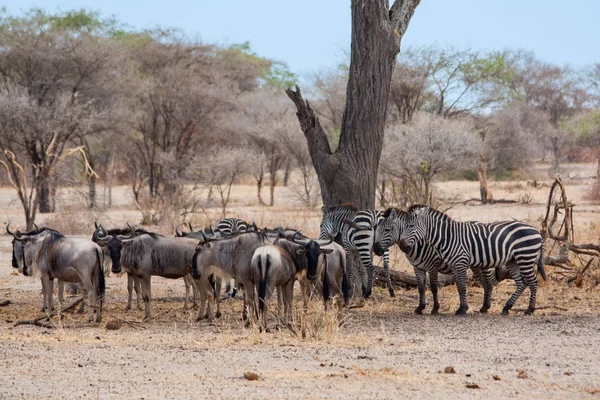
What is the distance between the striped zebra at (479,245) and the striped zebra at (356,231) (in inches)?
55.8

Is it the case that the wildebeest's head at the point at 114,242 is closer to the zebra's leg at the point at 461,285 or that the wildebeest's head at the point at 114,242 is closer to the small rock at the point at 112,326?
the small rock at the point at 112,326

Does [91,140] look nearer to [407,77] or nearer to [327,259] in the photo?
[407,77]

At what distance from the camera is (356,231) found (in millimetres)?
13133

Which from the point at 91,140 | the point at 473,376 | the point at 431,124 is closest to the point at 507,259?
the point at 473,376

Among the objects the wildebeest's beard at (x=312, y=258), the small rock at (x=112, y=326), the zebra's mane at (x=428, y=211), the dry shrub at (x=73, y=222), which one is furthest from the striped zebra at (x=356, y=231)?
the dry shrub at (x=73, y=222)

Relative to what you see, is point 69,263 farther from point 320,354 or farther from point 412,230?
point 412,230

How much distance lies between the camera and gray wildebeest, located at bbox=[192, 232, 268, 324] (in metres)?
10.2

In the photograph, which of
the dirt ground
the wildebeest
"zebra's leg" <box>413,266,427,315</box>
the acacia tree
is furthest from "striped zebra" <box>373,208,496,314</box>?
the acacia tree

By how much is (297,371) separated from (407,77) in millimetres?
27148

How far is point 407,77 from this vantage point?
33.5 metres

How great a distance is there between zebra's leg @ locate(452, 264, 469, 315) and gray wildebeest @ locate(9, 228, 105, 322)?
4294mm

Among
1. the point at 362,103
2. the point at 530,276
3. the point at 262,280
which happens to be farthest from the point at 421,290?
the point at 362,103

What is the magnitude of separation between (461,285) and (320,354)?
11.4 feet

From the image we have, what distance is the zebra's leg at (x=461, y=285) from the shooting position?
11062 millimetres
